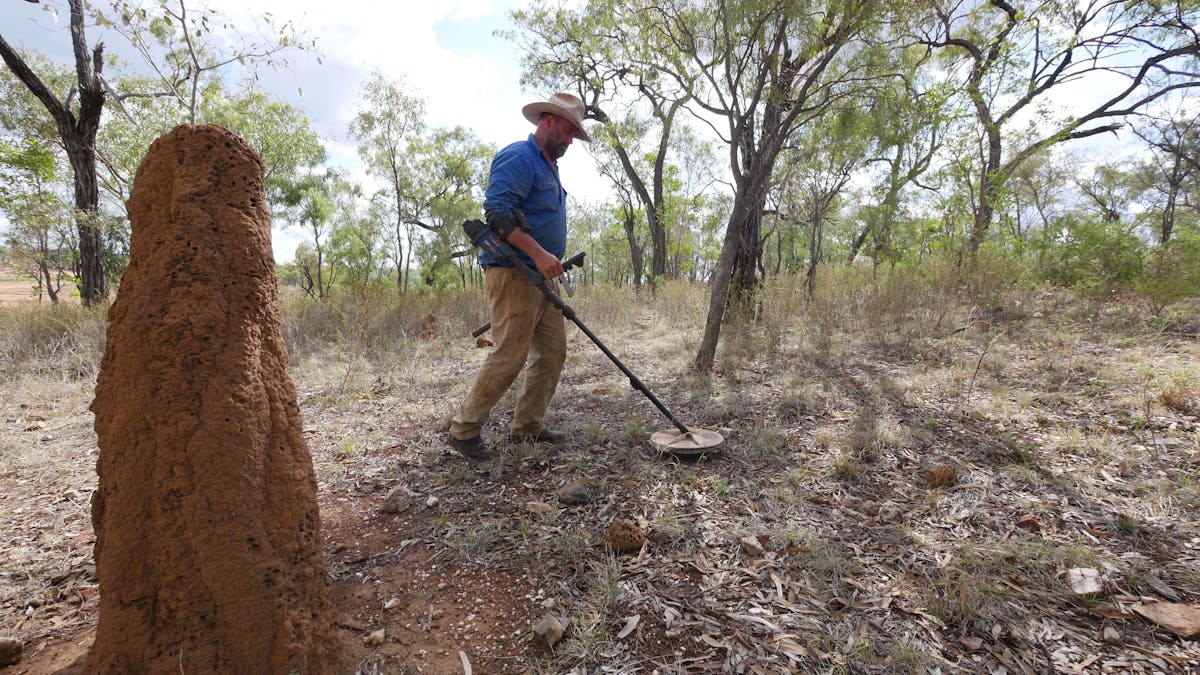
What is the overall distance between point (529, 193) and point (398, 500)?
77.2 inches

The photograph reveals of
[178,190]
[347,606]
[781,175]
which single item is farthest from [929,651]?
[781,175]

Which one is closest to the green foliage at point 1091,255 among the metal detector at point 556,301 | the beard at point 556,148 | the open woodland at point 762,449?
the open woodland at point 762,449

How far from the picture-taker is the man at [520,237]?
286 centimetres

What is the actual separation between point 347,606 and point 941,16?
43.5 feet

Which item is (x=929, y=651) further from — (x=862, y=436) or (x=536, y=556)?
(x=862, y=436)

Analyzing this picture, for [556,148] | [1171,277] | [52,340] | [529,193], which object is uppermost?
[556,148]

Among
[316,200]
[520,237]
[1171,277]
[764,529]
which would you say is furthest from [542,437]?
[316,200]

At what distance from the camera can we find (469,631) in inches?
68.2

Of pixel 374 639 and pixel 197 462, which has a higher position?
pixel 197 462

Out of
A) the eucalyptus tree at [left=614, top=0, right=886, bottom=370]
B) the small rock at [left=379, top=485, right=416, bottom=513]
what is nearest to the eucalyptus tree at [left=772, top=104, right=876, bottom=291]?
the eucalyptus tree at [left=614, top=0, right=886, bottom=370]

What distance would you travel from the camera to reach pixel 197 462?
1.30m

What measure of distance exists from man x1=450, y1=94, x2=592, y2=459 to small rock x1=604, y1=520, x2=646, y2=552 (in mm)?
1186

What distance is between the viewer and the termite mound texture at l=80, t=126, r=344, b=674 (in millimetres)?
1290

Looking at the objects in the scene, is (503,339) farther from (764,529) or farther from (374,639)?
(764,529)
